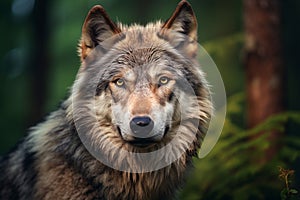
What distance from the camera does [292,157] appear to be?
616 centimetres

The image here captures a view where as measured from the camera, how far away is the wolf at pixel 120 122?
4.73 m

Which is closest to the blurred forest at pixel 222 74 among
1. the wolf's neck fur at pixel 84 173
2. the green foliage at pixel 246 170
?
the green foliage at pixel 246 170

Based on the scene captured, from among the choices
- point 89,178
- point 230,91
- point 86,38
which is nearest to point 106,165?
point 89,178

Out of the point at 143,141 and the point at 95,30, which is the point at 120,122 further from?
the point at 95,30

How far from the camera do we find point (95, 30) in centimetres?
488

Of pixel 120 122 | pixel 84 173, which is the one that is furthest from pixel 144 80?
pixel 84 173

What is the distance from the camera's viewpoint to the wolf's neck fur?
479 centimetres

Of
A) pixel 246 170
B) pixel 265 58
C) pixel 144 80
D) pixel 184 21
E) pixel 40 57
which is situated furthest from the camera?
pixel 40 57

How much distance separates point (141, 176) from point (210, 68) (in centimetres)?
249

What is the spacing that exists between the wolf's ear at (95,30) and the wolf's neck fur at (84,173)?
54 centimetres

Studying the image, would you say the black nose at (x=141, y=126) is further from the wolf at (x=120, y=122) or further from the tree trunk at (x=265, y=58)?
the tree trunk at (x=265, y=58)

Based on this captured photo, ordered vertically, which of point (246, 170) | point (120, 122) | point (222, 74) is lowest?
point (246, 170)

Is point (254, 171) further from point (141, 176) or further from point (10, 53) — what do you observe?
point (10, 53)

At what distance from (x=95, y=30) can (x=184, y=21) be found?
2.65 feet
